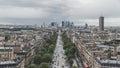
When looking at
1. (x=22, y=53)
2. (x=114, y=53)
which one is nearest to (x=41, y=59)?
(x=22, y=53)

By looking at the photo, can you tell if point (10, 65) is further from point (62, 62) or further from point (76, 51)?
point (76, 51)

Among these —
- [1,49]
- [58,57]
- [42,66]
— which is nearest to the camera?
[42,66]

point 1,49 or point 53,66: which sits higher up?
point 1,49

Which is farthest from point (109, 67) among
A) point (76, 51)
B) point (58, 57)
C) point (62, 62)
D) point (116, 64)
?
point (76, 51)

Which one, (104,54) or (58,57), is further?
(58,57)

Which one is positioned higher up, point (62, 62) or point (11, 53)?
point (11, 53)

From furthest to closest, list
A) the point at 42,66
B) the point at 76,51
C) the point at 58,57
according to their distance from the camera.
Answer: the point at 76,51 < the point at 58,57 < the point at 42,66

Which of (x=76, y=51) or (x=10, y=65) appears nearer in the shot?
(x=10, y=65)

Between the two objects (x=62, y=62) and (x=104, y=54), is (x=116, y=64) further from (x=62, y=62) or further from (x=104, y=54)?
(x=62, y=62)

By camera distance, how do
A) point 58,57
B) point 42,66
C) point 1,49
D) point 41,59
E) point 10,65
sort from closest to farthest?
1. point 10,65
2. point 42,66
3. point 1,49
4. point 41,59
5. point 58,57
